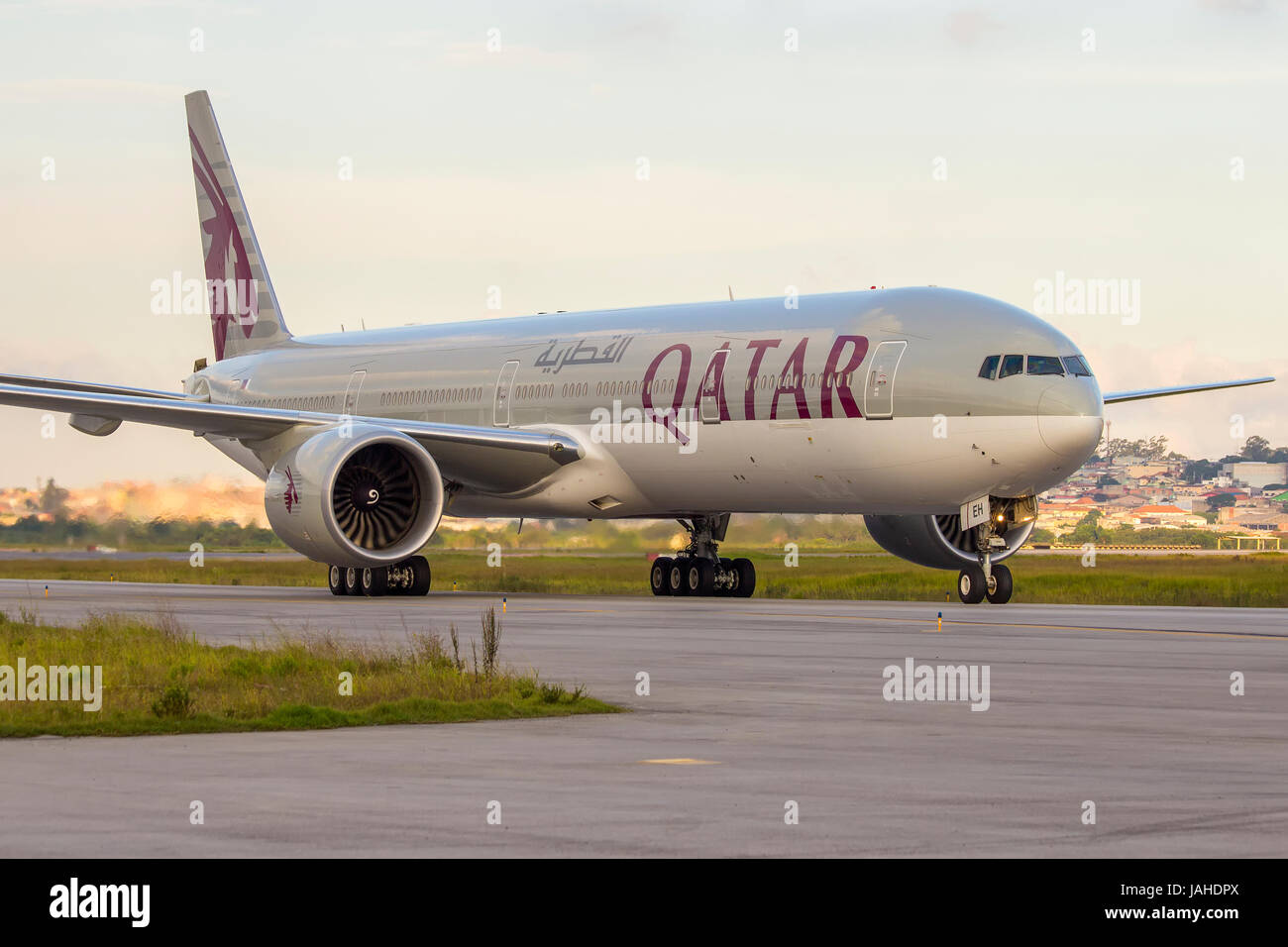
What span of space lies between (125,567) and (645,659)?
32.5 m

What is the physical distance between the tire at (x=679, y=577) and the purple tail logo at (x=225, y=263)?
14307mm

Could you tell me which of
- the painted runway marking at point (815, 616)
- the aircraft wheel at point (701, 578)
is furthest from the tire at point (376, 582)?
the aircraft wheel at point (701, 578)

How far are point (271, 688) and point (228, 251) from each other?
30.5 m

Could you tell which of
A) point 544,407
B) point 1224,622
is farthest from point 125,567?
point 1224,622

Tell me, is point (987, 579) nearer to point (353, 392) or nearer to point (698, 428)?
point (698, 428)

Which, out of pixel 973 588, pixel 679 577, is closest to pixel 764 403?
pixel 973 588

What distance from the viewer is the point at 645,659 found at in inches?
703

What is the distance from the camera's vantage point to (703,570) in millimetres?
33625

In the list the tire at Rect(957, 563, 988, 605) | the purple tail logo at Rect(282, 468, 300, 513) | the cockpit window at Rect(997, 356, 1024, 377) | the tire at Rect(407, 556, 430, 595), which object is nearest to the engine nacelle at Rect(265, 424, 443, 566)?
the purple tail logo at Rect(282, 468, 300, 513)

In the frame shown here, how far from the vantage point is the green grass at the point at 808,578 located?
34781 millimetres

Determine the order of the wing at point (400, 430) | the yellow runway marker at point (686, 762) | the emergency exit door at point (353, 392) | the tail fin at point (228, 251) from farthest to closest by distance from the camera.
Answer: the tail fin at point (228, 251) < the emergency exit door at point (353, 392) < the wing at point (400, 430) < the yellow runway marker at point (686, 762)

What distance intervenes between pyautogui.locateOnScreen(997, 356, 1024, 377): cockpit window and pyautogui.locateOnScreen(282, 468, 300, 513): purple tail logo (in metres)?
10.7

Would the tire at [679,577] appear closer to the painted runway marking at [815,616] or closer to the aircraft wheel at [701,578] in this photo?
the aircraft wheel at [701,578]
